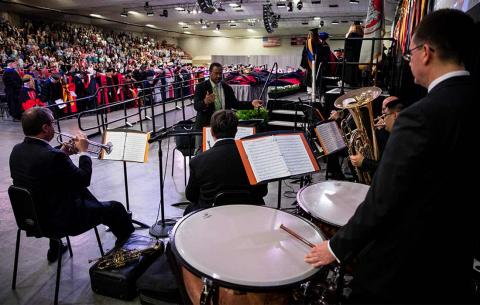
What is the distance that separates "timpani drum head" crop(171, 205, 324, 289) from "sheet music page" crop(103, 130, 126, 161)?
149cm

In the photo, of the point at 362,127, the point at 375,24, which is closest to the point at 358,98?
the point at 362,127

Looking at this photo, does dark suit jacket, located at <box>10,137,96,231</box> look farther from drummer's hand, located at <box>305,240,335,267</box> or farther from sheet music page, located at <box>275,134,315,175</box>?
drummer's hand, located at <box>305,240,335,267</box>

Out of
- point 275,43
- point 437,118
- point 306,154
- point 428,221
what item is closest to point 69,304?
point 306,154

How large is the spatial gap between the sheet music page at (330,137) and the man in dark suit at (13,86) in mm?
9390

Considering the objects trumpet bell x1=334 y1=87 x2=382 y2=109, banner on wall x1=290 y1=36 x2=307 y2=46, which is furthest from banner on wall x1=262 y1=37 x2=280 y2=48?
trumpet bell x1=334 y1=87 x2=382 y2=109

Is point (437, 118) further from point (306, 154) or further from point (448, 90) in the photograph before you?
point (306, 154)

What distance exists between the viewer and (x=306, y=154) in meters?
2.11

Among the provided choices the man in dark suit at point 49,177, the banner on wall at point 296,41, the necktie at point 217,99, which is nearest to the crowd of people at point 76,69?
the necktie at point 217,99

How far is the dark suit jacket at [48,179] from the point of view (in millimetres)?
2342

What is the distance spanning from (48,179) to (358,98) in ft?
8.18

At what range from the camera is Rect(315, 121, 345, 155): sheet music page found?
106 inches

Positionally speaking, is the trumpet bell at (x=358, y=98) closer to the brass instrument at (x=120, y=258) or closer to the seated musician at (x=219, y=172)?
the seated musician at (x=219, y=172)

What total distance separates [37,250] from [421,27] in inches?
136

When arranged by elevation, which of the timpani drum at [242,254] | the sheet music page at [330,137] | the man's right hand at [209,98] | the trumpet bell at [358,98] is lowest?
the timpani drum at [242,254]
